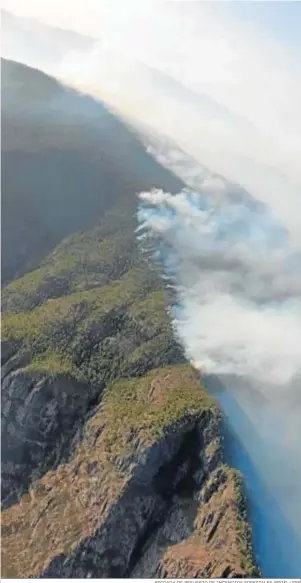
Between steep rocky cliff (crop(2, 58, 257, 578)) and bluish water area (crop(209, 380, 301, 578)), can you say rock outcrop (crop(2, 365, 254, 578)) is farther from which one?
bluish water area (crop(209, 380, 301, 578))

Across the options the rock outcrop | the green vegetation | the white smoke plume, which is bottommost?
the rock outcrop

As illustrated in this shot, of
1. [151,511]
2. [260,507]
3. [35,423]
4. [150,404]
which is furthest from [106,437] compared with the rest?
[260,507]

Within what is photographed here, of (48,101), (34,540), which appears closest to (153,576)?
(34,540)

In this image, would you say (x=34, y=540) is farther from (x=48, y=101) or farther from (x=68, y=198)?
(x=48, y=101)

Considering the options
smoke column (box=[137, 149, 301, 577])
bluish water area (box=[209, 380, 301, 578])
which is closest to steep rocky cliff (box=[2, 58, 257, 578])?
bluish water area (box=[209, 380, 301, 578])

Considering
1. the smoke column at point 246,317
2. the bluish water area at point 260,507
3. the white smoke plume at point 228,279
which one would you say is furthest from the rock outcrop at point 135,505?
the white smoke plume at point 228,279

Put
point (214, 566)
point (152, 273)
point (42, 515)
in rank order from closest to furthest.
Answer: point (214, 566) < point (42, 515) < point (152, 273)

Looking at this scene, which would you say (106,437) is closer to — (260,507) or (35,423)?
(35,423)
